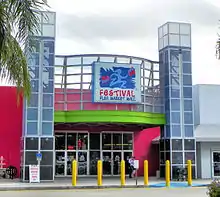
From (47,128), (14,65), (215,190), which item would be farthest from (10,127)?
(215,190)

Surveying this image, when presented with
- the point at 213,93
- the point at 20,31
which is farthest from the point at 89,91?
the point at 20,31

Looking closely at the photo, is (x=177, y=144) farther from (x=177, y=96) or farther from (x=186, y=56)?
(x=186, y=56)

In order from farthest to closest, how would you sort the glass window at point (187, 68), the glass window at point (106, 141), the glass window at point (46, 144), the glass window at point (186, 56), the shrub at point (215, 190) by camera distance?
the glass window at point (106, 141)
the glass window at point (186, 56)
the glass window at point (187, 68)
the glass window at point (46, 144)
the shrub at point (215, 190)

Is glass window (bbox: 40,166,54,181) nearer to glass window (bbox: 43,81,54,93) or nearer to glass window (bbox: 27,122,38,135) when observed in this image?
glass window (bbox: 27,122,38,135)

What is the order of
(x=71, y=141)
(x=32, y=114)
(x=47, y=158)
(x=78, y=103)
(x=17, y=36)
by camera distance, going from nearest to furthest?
(x=17, y=36) < (x=47, y=158) < (x=32, y=114) < (x=78, y=103) < (x=71, y=141)

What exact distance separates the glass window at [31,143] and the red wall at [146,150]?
9207mm

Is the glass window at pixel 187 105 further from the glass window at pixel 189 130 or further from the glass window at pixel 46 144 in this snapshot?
the glass window at pixel 46 144

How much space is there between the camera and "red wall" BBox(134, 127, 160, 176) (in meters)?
34.5

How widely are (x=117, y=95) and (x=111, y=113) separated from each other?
1.45 metres

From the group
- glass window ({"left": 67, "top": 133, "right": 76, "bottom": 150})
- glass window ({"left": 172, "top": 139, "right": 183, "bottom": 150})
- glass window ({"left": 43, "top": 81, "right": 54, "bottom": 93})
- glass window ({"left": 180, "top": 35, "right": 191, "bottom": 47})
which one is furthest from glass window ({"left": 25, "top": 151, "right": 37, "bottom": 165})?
glass window ({"left": 180, "top": 35, "right": 191, "bottom": 47})

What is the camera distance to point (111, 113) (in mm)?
28422

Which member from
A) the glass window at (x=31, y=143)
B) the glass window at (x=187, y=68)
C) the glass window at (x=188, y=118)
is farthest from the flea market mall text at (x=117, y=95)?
the glass window at (x=31, y=143)

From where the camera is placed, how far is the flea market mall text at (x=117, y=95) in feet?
95.3

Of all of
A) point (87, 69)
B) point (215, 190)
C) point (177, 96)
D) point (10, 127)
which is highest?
point (87, 69)
